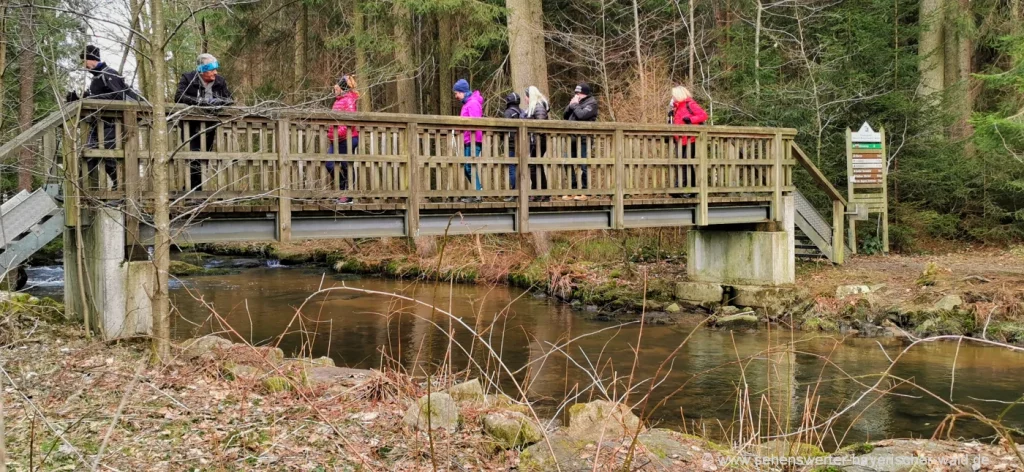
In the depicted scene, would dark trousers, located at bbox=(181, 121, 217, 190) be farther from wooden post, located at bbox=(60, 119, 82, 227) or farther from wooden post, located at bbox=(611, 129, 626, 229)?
wooden post, located at bbox=(611, 129, 626, 229)

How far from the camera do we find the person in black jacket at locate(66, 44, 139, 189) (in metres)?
8.45

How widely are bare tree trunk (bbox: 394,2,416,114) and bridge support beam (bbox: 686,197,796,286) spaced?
27.8 ft

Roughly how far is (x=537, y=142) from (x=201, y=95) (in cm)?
447

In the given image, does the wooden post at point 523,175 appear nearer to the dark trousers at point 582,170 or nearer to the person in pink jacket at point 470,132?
the person in pink jacket at point 470,132

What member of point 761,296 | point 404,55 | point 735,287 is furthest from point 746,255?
point 404,55

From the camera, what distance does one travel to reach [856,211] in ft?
54.7

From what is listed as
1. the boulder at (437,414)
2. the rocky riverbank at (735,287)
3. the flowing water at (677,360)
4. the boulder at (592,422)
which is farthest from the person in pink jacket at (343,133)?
the boulder at (592,422)

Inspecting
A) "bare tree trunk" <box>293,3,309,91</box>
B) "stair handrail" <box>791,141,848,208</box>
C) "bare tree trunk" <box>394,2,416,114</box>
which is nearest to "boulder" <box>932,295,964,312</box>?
"stair handrail" <box>791,141,848,208</box>

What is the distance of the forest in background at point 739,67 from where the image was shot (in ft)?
59.5

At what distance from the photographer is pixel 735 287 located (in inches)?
586

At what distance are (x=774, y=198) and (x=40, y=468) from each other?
12638mm

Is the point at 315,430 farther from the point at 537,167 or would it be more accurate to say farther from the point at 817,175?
the point at 817,175

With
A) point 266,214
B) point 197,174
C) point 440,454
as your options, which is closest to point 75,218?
point 197,174

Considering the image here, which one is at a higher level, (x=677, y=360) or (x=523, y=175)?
(x=523, y=175)
